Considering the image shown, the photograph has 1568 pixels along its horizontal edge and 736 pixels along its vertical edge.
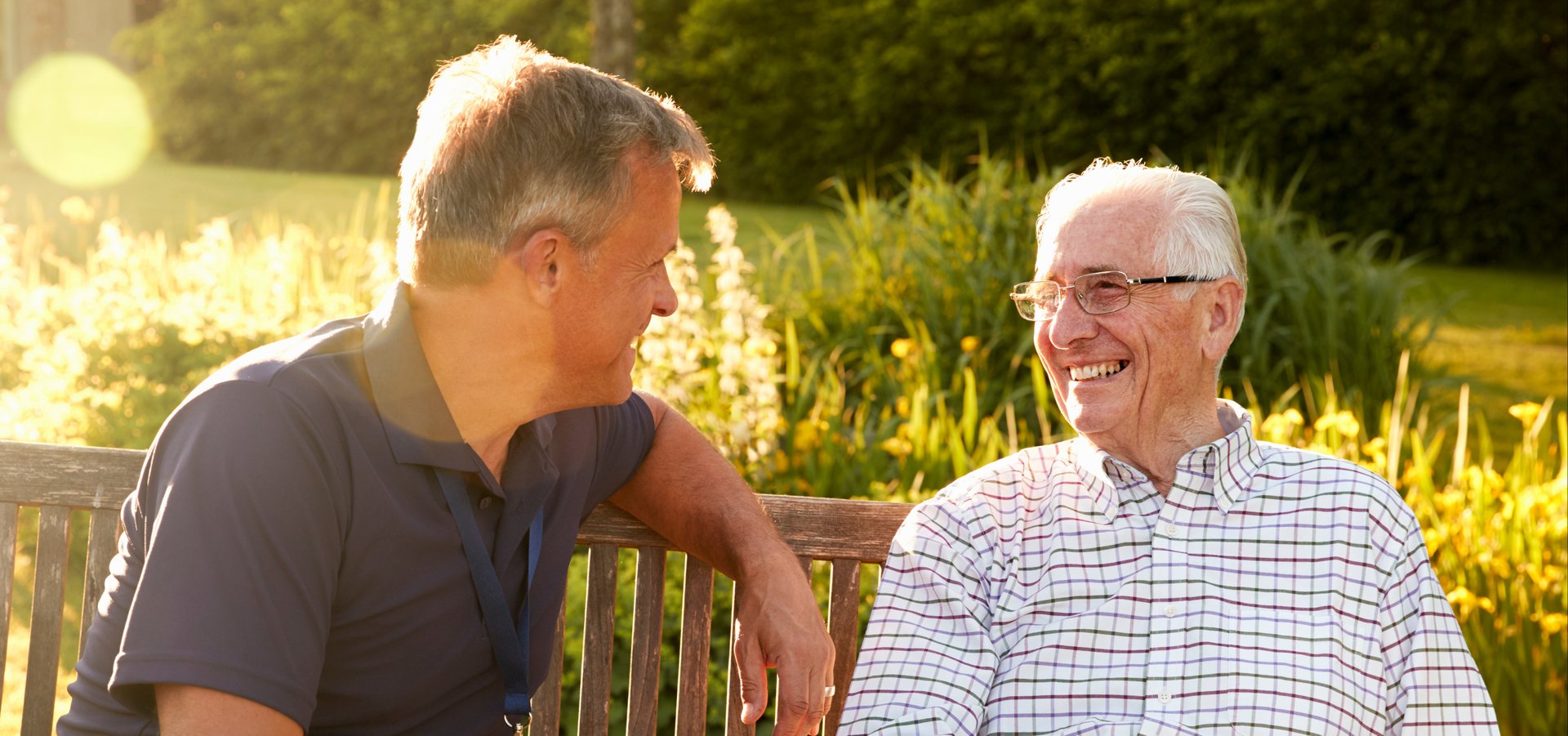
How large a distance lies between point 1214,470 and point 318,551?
1457 millimetres

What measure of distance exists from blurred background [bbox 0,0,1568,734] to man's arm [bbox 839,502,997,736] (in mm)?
1110

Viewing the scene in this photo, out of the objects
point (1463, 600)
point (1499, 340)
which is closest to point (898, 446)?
point (1463, 600)

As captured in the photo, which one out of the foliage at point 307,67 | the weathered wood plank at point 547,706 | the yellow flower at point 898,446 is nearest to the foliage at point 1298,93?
the foliage at point 307,67

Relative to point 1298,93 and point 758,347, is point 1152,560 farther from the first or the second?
point 1298,93

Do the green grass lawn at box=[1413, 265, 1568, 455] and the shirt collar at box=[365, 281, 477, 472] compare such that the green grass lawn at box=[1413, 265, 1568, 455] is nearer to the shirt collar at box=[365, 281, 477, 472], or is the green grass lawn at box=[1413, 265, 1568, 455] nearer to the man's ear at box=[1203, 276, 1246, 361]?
the man's ear at box=[1203, 276, 1246, 361]

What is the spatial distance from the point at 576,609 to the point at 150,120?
21.2 metres

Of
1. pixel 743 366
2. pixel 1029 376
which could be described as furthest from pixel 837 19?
pixel 743 366

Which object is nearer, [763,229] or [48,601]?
[48,601]

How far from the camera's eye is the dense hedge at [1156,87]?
1227cm

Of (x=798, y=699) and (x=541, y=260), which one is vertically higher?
(x=541, y=260)

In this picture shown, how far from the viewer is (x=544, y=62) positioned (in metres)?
1.86

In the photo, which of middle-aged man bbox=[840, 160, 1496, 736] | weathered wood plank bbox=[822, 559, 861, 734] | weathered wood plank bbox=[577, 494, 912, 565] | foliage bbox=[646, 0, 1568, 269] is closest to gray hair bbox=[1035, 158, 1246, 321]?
middle-aged man bbox=[840, 160, 1496, 736]

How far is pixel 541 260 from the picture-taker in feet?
5.95

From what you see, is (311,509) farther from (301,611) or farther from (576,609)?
(576,609)
